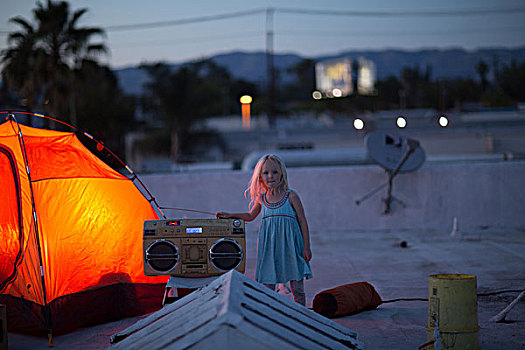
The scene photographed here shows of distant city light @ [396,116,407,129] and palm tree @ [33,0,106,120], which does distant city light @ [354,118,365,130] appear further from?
palm tree @ [33,0,106,120]

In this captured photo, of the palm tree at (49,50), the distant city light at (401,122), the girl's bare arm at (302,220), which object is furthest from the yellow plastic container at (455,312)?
the palm tree at (49,50)

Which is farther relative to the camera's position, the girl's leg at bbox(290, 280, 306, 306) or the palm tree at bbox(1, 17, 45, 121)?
the palm tree at bbox(1, 17, 45, 121)

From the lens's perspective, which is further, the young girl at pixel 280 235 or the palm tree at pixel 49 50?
the palm tree at pixel 49 50

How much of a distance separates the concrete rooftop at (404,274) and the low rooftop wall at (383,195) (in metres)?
0.29

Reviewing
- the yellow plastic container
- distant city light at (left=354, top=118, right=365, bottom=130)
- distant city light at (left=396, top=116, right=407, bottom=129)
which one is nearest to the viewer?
the yellow plastic container

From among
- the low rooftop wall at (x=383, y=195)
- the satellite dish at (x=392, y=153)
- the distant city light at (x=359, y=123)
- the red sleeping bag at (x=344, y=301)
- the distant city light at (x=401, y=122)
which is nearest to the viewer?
the red sleeping bag at (x=344, y=301)

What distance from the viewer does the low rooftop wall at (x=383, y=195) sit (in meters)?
11.0

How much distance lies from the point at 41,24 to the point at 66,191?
20.9 m

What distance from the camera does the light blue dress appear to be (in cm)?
507

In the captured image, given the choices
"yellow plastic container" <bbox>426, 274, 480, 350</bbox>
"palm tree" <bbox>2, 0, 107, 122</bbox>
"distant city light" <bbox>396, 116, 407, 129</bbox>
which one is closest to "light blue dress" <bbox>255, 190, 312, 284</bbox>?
"yellow plastic container" <bbox>426, 274, 480, 350</bbox>

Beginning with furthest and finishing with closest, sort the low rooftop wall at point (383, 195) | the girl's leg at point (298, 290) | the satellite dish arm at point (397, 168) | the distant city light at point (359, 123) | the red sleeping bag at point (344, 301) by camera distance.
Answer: the low rooftop wall at point (383, 195)
the satellite dish arm at point (397, 168)
the distant city light at point (359, 123)
the red sleeping bag at point (344, 301)
the girl's leg at point (298, 290)

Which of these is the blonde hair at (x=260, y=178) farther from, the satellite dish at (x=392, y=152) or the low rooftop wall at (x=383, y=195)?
the low rooftop wall at (x=383, y=195)

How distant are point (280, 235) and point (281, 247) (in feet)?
0.30

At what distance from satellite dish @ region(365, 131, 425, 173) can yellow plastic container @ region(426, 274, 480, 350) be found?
20.8 feet
